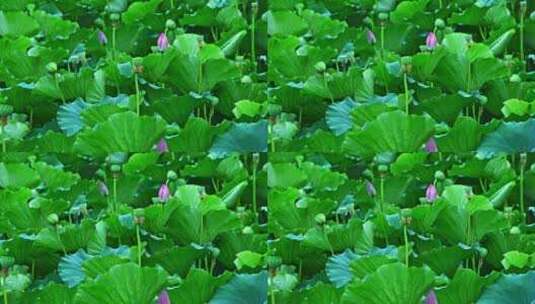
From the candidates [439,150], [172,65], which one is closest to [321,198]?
[439,150]

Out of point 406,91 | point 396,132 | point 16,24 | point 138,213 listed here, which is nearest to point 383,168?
point 396,132

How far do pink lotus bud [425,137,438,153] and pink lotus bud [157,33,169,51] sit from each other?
0.66 meters

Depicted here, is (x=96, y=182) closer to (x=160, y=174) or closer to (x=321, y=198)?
(x=160, y=174)

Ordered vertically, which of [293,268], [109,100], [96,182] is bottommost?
[293,268]

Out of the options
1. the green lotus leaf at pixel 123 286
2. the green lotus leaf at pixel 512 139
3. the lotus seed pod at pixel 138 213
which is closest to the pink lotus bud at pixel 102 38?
the lotus seed pod at pixel 138 213

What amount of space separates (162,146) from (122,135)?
0.32 feet

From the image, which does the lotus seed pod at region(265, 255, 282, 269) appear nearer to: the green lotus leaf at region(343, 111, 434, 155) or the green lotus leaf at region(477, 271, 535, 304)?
Answer: the green lotus leaf at region(343, 111, 434, 155)

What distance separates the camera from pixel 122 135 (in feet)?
9.02

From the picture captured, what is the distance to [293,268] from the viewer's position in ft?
9.11

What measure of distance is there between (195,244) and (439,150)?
611mm

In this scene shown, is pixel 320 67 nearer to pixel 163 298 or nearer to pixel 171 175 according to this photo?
pixel 171 175

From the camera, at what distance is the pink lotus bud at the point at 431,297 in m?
2.73

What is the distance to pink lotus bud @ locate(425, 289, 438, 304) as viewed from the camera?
8.96 ft

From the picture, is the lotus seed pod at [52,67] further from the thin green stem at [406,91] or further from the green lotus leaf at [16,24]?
the thin green stem at [406,91]
